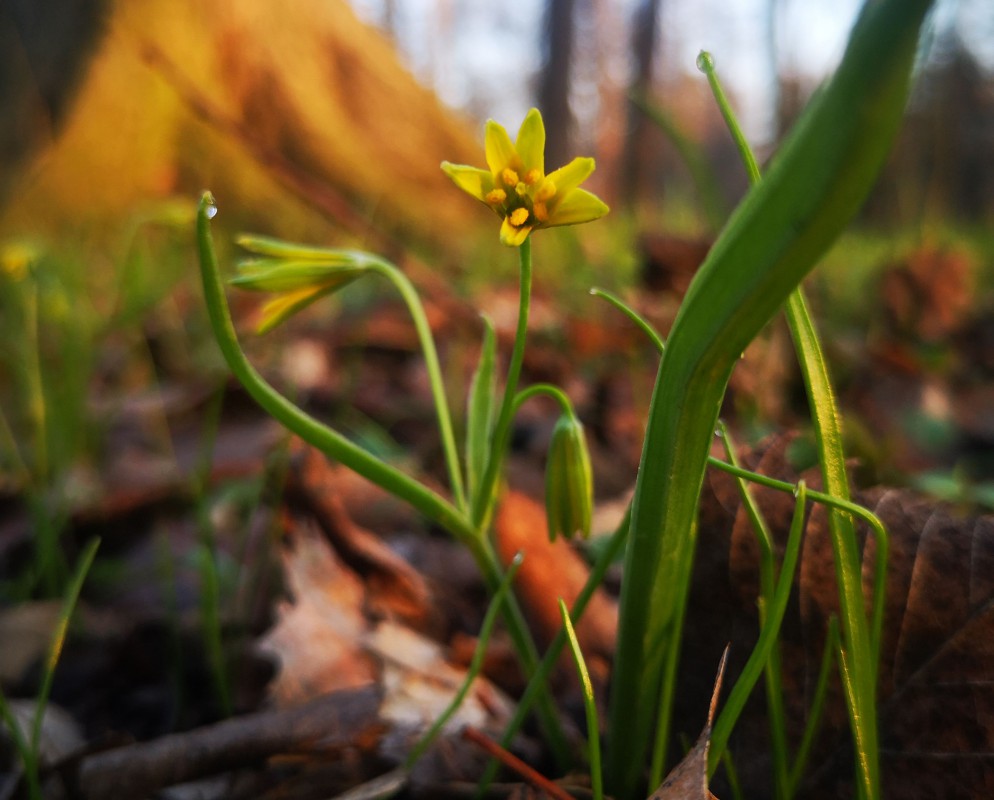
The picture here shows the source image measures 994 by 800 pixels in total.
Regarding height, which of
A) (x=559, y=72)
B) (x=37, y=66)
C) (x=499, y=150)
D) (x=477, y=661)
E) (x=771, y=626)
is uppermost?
(x=559, y=72)

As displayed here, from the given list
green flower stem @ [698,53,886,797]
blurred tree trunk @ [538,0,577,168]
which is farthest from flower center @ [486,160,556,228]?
blurred tree trunk @ [538,0,577,168]

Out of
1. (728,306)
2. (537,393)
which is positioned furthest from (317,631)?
(728,306)

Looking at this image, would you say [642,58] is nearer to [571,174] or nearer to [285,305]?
[285,305]

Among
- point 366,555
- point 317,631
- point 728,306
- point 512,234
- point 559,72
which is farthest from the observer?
point 559,72

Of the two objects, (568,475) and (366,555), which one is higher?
(568,475)

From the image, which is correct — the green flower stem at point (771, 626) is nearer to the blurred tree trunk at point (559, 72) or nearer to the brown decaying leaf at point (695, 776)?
the brown decaying leaf at point (695, 776)

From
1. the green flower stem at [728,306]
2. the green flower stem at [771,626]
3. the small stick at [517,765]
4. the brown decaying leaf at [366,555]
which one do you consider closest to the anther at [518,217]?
the green flower stem at [728,306]

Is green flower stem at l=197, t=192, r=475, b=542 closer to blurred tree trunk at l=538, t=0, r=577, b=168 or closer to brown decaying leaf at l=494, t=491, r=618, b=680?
brown decaying leaf at l=494, t=491, r=618, b=680
